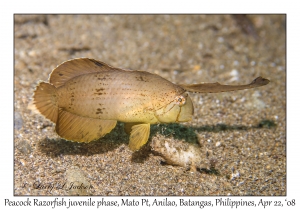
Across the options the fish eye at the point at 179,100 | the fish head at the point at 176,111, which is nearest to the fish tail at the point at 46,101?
the fish head at the point at 176,111

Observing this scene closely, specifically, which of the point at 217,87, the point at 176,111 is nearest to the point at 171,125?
the point at 176,111

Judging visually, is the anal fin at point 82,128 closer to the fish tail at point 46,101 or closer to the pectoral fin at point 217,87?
the fish tail at point 46,101

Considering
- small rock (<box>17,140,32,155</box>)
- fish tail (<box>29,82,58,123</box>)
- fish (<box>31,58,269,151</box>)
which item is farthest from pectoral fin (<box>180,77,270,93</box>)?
small rock (<box>17,140,32,155</box>)

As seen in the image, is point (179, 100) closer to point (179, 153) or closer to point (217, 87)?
point (217, 87)

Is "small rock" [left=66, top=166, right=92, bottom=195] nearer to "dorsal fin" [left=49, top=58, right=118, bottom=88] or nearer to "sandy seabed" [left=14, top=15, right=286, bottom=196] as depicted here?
"sandy seabed" [left=14, top=15, right=286, bottom=196]

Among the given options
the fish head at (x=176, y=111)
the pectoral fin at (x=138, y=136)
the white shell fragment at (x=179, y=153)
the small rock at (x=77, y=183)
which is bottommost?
the small rock at (x=77, y=183)
